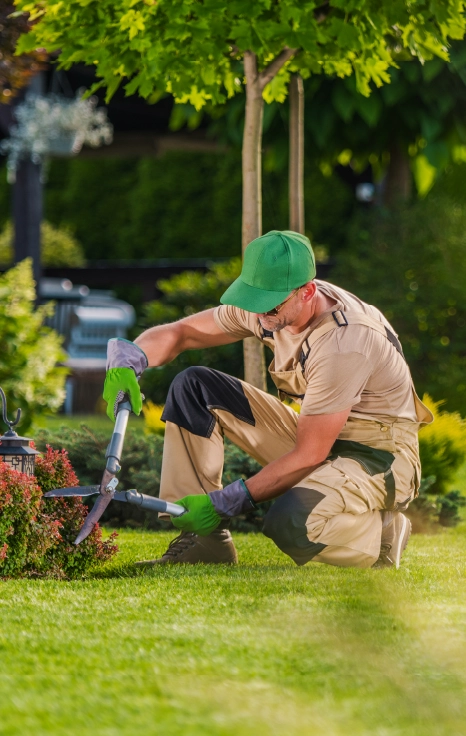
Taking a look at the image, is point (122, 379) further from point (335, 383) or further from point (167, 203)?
point (167, 203)

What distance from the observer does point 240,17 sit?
14.6 ft

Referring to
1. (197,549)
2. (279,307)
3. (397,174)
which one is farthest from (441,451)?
(397,174)

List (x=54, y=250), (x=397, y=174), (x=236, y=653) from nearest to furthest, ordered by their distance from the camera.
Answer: (x=236, y=653), (x=397, y=174), (x=54, y=250)

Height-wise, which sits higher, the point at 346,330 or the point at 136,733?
the point at 346,330

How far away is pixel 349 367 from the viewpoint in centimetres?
335

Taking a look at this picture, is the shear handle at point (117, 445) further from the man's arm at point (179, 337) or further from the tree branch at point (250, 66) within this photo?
the tree branch at point (250, 66)

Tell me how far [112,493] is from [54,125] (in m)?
6.86

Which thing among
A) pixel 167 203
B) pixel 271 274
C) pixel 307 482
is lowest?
pixel 307 482

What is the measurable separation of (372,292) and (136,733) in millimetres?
6780

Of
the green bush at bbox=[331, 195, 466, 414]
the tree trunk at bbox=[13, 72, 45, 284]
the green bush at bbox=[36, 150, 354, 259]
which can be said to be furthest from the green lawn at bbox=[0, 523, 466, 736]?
the green bush at bbox=[36, 150, 354, 259]

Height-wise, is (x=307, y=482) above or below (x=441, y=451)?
above

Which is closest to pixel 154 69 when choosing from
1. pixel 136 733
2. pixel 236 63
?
pixel 236 63

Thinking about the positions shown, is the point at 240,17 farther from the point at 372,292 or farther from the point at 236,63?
the point at 372,292

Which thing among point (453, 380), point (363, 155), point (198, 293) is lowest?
point (453, 380)
